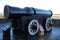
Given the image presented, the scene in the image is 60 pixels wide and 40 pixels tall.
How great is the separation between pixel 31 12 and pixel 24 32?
0.48ft

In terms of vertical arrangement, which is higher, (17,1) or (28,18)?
(17,1)

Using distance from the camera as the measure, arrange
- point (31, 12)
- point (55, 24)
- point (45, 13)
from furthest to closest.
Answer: point (55, 24) → point (45, 13) → point (31, 12)

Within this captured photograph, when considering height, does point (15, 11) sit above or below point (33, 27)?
above

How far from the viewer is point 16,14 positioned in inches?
31.6

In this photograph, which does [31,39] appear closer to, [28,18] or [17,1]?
[28,18]

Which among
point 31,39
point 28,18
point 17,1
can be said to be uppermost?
point 17,1

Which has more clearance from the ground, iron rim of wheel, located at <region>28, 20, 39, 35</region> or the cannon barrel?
the cannon barrel

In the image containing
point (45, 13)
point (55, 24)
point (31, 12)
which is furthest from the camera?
point (55, 24)

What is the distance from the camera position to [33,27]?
875 mm

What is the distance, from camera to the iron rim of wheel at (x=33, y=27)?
852mm

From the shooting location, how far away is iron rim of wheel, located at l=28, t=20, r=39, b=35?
85 cm

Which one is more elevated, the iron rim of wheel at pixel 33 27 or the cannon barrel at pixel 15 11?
the cannon barrel at pixel 15 11

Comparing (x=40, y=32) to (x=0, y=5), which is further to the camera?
(x=0, y=5)

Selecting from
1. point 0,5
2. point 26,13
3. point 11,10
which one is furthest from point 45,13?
point 0,5
